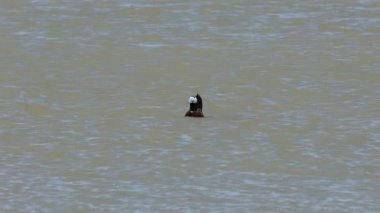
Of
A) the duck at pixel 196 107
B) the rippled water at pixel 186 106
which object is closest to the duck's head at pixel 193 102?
the duck at pixel 196 107

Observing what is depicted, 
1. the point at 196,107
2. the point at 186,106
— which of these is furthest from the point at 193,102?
the point at 186,106

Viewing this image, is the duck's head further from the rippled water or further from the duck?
the rippled water

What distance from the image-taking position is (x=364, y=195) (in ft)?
43.6

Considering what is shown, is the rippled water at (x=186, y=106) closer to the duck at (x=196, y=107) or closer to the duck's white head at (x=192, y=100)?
the duck at (x=196, y=107)

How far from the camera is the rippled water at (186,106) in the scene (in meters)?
13.5

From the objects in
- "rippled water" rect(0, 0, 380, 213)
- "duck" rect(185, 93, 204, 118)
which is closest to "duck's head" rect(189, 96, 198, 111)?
"duck" rect(185, 93, 204, 118)

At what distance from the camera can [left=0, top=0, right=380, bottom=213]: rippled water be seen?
13484mm

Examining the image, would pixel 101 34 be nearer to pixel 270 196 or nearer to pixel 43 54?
pixel 43 54

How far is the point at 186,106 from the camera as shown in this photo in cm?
1745

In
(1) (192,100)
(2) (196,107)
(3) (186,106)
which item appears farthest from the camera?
(3) (186,106)

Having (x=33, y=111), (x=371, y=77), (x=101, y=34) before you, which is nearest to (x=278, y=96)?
(x=371, y=77)

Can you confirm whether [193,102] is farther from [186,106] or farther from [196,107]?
[186,106]

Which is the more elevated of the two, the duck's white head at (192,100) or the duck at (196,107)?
the duck's white head at (192,100)

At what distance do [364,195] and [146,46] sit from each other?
26.8 feet
